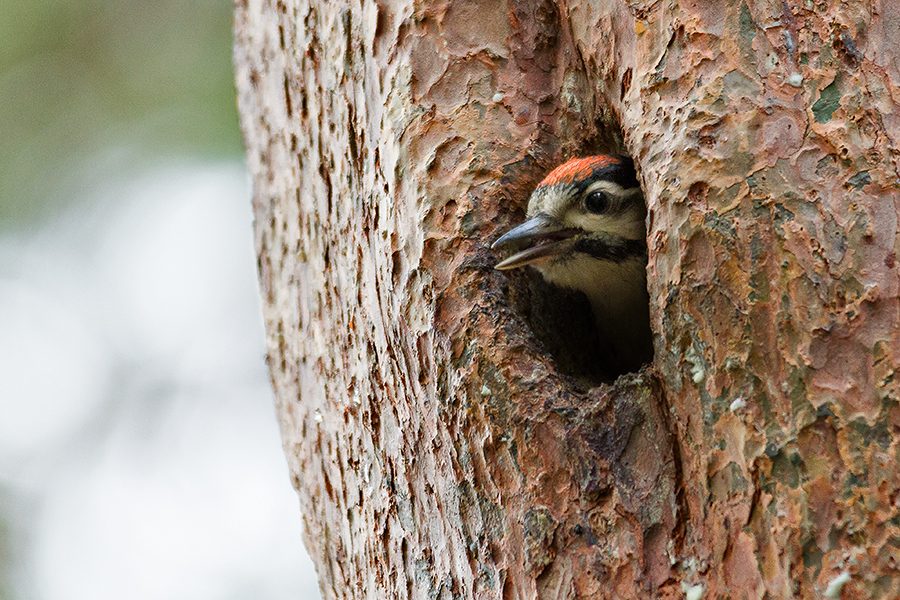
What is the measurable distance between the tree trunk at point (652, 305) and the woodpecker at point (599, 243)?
0.23 feet

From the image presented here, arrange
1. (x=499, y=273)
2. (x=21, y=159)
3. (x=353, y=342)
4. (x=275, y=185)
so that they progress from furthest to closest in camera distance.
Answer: (x=21, y=159), (x=275, y=185), (x=353, y=342), (x=499, y=273)

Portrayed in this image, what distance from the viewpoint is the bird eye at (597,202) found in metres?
2.72

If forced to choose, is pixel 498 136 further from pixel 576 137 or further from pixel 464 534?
pixel 464 534

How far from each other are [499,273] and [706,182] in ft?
2.08

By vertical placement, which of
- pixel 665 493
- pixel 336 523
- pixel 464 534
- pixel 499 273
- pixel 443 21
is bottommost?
pixel 336 523

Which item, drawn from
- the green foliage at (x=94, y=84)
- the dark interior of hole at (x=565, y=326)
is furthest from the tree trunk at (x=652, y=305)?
the green foliage at (x=94, y=84)

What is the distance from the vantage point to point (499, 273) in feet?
7.83

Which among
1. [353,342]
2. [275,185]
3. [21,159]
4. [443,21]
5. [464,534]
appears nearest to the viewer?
[464,534]

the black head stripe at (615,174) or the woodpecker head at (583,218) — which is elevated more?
the black head stripe at (615,174)

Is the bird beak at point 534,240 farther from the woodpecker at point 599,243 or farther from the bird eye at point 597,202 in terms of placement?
the bird eye at point 597,202

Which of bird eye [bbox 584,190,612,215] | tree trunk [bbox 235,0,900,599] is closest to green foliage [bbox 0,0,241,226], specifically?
tree trunk [bbox 235,0,900,599]

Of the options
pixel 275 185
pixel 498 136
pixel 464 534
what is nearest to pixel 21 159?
pixel 275 185

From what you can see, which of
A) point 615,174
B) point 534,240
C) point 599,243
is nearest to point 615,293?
point 599,243

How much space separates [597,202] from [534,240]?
0.34m
